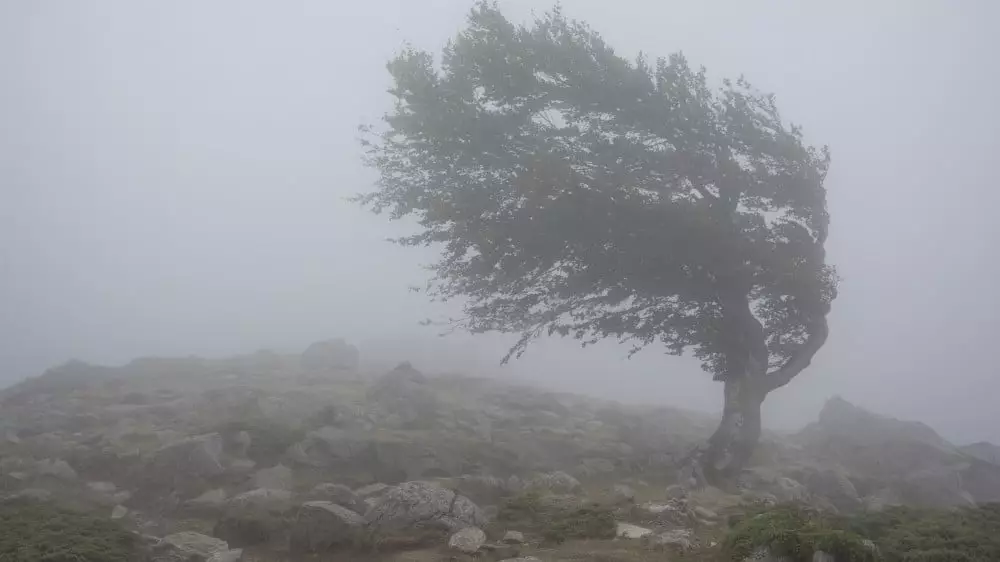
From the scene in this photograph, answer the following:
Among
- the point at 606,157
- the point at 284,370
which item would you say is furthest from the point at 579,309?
A: the point at 284,370

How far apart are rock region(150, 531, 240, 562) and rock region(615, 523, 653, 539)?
7194mm

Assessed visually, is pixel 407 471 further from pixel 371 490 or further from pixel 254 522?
pixel 254 522

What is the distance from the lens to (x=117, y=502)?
48.2 feet

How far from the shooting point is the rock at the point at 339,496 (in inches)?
523

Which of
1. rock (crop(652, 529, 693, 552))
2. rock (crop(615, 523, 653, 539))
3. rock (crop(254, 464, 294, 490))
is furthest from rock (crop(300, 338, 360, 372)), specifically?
rock (crop(652, 529, 693, 552))

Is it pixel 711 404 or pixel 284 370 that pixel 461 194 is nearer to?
pixel 284 370

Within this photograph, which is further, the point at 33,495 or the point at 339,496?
the point at 339,496

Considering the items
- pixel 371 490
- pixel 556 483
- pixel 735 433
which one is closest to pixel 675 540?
pixel 556 483

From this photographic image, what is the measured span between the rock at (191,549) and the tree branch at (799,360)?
19.0 m

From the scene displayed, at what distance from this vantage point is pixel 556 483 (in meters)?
17.5

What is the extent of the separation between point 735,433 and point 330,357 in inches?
1295

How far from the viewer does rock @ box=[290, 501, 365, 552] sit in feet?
37.3

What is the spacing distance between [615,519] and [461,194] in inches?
483

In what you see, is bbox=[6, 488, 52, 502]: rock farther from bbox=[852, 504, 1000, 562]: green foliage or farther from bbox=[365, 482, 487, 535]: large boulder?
bbox=[852, 504, 1000, 562]: green foliage
